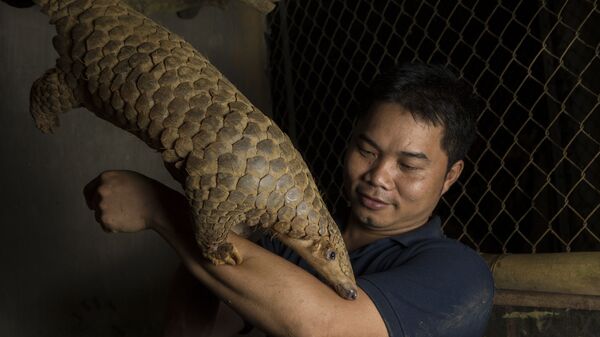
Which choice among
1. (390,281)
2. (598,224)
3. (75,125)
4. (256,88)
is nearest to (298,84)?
(256,88)

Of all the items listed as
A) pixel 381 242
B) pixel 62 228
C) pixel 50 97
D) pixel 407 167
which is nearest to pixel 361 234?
pixel 381 242

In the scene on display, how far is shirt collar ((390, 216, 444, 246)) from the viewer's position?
3.68ft

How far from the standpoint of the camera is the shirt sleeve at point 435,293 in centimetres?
89

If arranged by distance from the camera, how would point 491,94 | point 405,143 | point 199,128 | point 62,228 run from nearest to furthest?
1. point 199,128
2. point 405,143
3. point 62,228
4. point 491,94

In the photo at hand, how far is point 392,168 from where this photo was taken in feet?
3.67

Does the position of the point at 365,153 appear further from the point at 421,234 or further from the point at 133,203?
the point at 133,203

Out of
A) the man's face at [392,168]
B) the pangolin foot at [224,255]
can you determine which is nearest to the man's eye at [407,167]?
the man's face at [392,168]

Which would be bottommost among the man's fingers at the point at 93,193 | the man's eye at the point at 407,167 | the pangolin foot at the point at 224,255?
the man's fingers at the point at 93,193

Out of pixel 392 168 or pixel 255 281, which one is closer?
pixel 255 281

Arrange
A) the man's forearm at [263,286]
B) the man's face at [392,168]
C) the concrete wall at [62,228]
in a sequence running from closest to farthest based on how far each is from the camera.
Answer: the man's forearm at [263,286] → the man's face at [392,168] → the concrete wall at [62,228]

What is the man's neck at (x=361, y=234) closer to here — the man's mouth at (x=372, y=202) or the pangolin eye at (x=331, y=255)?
the man's mouth at (x=372, y=202)

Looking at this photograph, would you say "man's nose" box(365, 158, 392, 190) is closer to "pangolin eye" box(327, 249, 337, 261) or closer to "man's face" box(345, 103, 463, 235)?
"man's face" box(345, 103, 463, 235)

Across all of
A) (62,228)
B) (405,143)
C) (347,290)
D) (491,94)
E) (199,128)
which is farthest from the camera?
(491,94)

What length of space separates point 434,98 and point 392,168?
148mm
